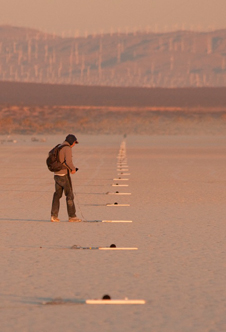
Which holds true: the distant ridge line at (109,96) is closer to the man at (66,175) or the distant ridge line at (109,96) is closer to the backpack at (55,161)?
the man at (66,175)

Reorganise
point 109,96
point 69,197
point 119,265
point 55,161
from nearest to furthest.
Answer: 1. point 119,265
2. point 55,161
3. point 69,197
4. point 109,96

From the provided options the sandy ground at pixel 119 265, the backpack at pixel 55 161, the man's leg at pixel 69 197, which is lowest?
the sandy ground at pixel 119 265

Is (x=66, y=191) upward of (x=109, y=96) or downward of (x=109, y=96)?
downward

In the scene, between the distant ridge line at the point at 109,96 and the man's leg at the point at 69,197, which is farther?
the distant ridge line at the point at 109,96

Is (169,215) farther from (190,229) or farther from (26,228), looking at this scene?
(26,228)

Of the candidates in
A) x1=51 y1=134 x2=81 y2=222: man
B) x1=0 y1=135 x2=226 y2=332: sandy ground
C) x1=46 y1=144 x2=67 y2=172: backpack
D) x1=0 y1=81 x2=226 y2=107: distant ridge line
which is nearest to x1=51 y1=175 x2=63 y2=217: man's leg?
x1=51 y1=134 x2=81 y2=222: man

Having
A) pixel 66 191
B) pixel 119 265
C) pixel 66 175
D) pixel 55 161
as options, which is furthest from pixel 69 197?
pixel 119 265

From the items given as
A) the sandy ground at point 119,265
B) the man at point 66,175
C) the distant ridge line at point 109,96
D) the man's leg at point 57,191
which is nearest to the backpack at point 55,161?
the man at point 66,175

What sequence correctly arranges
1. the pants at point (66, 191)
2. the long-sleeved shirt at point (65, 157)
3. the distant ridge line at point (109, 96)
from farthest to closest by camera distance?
the distant ridge line at point (109, 96)
the pants at point (66, 191)
the long-sleeved shirt at point (65, 157)

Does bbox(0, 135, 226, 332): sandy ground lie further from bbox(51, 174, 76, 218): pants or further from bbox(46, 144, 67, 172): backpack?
bbox(46, 144, 67, 172): backpack

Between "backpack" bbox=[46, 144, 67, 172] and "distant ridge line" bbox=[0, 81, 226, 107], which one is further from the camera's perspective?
"distant ridge line" bbox=[0, 81, 226, 107]

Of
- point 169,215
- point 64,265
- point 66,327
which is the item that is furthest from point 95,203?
point 66,327

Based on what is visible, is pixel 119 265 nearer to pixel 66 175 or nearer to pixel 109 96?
pixel 66 175

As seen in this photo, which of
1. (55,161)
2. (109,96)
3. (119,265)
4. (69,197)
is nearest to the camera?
(119,265)
